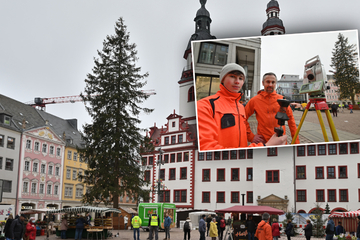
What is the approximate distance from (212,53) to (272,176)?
102 feet

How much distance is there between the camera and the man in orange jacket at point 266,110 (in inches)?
508

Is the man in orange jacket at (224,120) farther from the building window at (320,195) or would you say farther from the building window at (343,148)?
the building window at (320,195)

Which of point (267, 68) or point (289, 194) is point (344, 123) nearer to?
point (267, 68)

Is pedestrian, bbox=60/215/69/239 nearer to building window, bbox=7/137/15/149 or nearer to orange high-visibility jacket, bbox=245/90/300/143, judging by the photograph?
orange high-visibility jacket, bbox=245/90/300/143

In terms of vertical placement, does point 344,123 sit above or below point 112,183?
above

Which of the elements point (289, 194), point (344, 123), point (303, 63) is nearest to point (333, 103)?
point (344, 123)

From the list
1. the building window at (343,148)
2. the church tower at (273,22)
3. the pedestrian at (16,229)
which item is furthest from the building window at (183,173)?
the pedestrian at (16,229)

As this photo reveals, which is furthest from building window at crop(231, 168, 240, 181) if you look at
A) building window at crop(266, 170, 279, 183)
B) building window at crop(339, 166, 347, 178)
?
building window at crop(339, 166, 347, 178)

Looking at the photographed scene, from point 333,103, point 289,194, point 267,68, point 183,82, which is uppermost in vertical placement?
point 183,82

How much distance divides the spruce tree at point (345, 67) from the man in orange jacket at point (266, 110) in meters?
1.78

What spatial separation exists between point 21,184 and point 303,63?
41.7 metres

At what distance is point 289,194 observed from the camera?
41.4 metres

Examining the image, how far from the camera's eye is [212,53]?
13.7 metres

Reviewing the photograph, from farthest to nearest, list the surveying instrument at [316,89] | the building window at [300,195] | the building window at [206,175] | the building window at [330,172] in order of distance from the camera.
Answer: the building window at [206,175]
the building window at [300,195]
the building window at [330,172]
the surveying instrument at [316,89]
